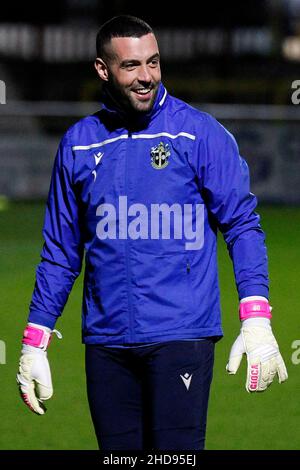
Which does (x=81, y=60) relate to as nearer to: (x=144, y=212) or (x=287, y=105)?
(x=287, y=105)

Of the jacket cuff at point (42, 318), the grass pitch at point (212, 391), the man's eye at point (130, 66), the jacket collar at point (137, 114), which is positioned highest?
the man's eye at point (130, 66)

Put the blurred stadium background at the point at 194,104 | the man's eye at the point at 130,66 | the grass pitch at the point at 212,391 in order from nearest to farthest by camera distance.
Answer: the man's eye at the point at 130,66
the grass pitch at the point at 212,391
the blurred stadium background at the point at 194,104

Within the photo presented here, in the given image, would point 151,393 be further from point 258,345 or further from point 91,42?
point 91,42

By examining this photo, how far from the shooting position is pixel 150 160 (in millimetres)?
3674

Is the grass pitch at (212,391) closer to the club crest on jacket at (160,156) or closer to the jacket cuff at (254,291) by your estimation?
the jacket cuff at (254,291)

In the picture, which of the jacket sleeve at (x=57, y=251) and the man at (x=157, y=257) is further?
the jacket sleeve at (x=57, y=251)

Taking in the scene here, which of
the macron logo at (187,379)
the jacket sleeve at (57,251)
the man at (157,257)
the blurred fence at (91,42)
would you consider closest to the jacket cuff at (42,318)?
the jacket sleeve at (57,251)

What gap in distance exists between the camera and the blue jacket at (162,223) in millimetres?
3643

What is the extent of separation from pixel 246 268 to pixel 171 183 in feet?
1.25

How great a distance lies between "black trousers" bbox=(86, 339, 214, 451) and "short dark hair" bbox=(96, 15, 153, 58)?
3.45 ft

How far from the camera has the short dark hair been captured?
3.70 m

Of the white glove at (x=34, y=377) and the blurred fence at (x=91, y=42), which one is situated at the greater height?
the blurred fence at (x=91, y=42)

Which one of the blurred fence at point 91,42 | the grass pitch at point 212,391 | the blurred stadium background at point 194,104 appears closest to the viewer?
the grass pitch at point 212,391
